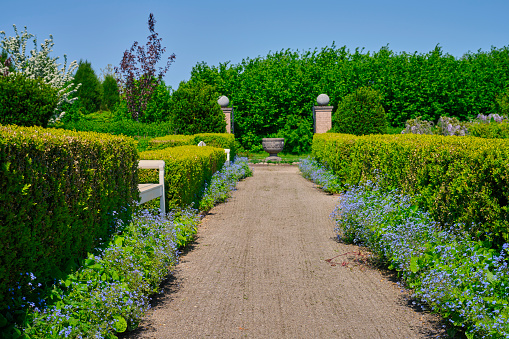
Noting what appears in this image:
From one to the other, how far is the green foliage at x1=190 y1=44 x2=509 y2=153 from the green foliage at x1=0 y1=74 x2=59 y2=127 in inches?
603

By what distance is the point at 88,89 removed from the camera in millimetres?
32719

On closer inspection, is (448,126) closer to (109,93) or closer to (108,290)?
(108,290)

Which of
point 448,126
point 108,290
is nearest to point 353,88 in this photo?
point 448,126

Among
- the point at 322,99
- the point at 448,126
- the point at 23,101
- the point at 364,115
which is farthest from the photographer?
the point at 322,99

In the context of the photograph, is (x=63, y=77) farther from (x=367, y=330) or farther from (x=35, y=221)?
(x=367, y=330)

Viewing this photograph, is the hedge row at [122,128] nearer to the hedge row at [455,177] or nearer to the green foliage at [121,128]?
the green foliage at [121,128]

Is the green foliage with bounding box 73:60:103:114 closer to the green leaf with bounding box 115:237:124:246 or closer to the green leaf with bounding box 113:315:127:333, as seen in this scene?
the green leaf with bounding box 115:237:124:246

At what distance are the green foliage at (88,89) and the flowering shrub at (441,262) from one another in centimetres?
3008

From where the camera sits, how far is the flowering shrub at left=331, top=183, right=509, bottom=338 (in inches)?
131

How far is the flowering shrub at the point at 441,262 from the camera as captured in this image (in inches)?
131

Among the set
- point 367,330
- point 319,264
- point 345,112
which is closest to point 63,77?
point 345,112

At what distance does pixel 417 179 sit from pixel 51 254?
184 inches

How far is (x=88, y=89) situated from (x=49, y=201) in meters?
32.1

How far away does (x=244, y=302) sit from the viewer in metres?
4.38
